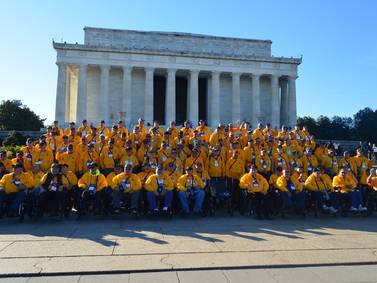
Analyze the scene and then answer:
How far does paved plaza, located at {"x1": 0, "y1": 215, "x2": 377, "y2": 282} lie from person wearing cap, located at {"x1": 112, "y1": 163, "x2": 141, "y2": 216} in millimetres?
550

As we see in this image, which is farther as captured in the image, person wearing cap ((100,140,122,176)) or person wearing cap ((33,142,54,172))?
person wearing cap ((100,140,122,176))

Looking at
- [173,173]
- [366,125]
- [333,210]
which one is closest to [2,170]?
[173,173]

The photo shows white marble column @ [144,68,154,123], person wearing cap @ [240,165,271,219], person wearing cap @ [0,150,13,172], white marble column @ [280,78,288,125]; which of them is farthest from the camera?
white marble column @ [280,78,288,125]

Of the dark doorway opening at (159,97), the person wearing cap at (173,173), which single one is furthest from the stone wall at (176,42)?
the person wearing cap at (173,173)

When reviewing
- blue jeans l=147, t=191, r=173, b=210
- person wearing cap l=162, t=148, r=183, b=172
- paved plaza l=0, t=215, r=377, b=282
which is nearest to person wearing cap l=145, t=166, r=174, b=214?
blue jeans l=147, t=191, r=173, b=210

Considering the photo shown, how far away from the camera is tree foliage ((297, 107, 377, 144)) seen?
63.5 m

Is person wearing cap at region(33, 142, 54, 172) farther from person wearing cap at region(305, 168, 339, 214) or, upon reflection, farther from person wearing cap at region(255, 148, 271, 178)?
person wearing cap at region(305, 168, 339, 214)

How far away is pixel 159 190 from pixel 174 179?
0.75 metres

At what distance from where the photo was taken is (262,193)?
40.0ft

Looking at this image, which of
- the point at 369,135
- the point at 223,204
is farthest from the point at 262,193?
the point at 369,135

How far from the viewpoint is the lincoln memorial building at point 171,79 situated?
4734 centimetres

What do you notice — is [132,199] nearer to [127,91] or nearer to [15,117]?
[127,91]

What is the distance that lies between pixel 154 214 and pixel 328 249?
5536mm

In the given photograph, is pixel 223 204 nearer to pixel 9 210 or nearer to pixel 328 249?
pixel 328 249
